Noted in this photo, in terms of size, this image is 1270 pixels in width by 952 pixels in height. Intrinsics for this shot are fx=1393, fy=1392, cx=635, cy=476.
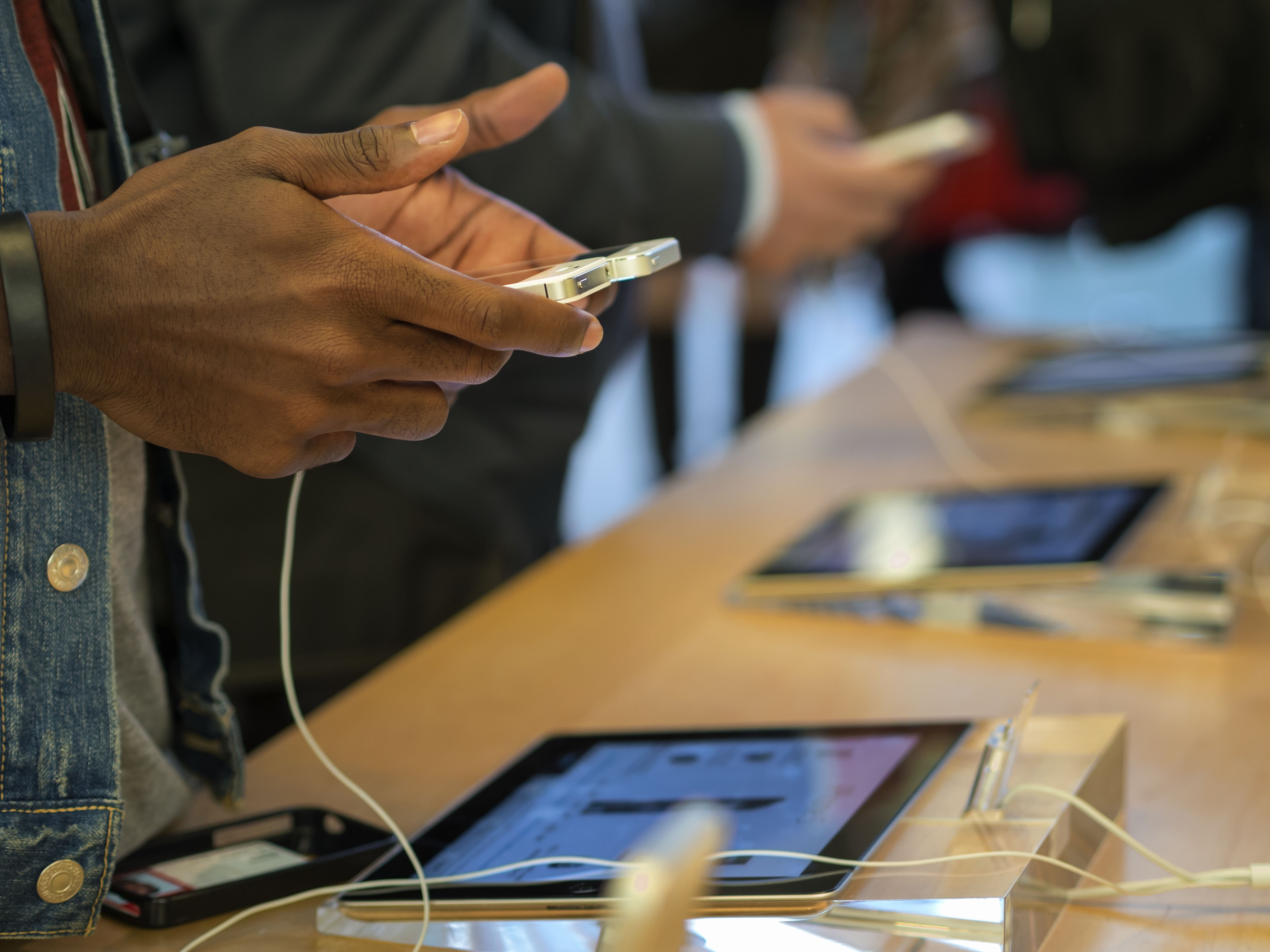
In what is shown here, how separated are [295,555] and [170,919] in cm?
53

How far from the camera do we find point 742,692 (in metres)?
0.83

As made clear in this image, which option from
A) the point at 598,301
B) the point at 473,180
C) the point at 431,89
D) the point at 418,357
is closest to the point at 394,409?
the point at 418,357

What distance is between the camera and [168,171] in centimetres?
48

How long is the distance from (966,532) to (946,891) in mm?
500

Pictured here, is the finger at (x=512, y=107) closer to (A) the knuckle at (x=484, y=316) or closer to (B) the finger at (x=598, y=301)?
(B) the finger at (x=598, y=301)

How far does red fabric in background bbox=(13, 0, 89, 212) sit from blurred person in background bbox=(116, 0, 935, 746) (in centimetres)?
31

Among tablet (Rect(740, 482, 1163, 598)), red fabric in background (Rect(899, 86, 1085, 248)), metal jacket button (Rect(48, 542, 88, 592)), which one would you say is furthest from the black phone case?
red fabric in background (Rect(899, 86, 1085, 248))

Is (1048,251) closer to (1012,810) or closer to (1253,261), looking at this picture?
(1253,261)

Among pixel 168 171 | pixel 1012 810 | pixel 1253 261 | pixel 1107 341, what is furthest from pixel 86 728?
pixel 1253 261

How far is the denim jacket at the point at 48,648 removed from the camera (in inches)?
21.5

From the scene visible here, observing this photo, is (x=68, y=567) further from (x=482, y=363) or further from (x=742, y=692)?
(x=742, y=692)

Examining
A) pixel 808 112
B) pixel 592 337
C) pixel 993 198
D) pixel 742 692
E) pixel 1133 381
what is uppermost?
pixel 993 198

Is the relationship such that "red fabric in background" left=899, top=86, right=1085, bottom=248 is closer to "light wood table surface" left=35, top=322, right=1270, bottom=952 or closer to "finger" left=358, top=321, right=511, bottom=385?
"light wood table surface" left=35, top=322, right=1270, bottom=952

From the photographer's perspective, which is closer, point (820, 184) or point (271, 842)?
point (271, 842)
